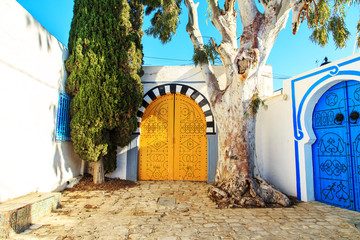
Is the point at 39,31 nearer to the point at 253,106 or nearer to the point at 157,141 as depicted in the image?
the point at 157,141

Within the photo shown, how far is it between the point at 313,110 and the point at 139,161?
529cm

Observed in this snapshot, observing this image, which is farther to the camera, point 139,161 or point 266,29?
point 139,161

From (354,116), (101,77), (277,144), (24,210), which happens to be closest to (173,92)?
(101,77)

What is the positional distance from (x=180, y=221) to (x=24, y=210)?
2407 millimetres

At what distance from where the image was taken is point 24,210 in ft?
11.0

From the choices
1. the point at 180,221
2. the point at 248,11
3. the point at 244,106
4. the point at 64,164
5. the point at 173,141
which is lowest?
the point at 180,221

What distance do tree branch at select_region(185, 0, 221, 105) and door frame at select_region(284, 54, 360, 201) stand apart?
193 cm

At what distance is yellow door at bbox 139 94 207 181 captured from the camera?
7465mm

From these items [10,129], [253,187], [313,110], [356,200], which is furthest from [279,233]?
[10,129]

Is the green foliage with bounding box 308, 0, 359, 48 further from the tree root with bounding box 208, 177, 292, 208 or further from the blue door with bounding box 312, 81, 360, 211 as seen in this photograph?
the tree root with bounding box 208, 177, 292, 208

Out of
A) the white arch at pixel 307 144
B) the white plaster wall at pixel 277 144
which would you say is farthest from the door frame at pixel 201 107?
the white arch at pixel 307 144

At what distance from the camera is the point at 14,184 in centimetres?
406

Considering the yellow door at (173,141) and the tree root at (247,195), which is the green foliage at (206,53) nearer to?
the yellow door at (173,141)

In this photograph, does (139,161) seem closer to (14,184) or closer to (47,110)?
(47,110)
